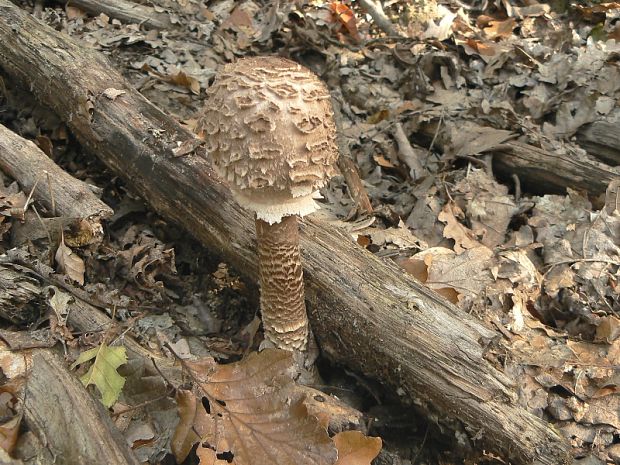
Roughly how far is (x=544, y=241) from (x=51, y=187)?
3919 mm

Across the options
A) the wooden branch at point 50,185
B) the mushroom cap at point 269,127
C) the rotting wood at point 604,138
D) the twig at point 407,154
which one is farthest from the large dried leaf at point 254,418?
the rotting wood at point 604,138

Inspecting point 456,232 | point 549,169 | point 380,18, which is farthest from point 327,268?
point 380,18

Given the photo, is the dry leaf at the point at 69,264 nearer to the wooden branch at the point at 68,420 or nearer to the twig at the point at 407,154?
the wooden branch at the point at 68,420

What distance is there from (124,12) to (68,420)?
518 cm

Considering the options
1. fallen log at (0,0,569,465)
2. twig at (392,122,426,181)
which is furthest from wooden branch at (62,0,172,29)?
twig at (392,122,426,181)

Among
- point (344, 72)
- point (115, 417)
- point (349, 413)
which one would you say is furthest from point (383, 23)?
point (115, 417)

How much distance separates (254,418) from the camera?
8.80ft

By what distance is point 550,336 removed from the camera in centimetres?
354

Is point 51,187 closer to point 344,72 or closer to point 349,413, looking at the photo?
point 349,413

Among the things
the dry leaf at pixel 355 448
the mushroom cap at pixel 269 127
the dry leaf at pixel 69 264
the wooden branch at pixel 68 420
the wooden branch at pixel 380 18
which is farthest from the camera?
the wooden branch at pixel 380 18

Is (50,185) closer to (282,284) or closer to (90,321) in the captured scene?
(90,321)

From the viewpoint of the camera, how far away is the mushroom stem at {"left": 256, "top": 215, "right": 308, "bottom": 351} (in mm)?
3068

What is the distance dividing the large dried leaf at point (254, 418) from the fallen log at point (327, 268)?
2.57ft

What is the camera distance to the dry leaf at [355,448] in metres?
2.74
